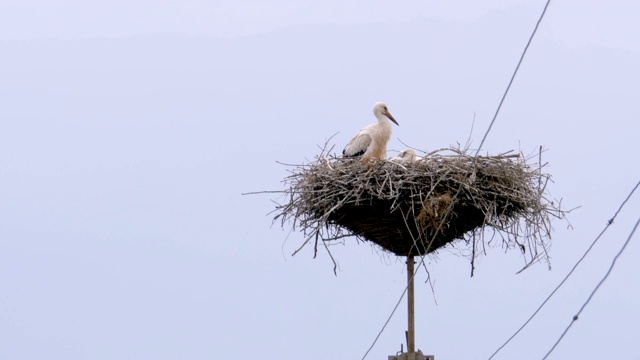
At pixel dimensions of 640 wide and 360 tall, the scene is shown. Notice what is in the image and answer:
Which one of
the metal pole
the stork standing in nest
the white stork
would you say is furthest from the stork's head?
the metal pole

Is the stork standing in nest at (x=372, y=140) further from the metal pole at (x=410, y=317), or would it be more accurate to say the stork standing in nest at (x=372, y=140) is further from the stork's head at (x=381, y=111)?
the metal pole at (x=410, y=317)

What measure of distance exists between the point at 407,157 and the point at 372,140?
1.58 meters

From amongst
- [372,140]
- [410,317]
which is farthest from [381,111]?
[410,317]

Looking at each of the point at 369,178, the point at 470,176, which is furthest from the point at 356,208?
the point at 470,176

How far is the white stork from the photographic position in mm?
9391

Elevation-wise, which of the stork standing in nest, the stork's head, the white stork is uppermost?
the stork's head

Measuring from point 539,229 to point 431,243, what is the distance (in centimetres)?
82

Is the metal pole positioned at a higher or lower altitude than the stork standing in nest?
lower

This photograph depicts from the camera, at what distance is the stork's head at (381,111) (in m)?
11.5

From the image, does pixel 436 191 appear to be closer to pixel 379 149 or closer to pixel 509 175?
pixel 509 175

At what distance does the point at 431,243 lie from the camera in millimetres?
8508

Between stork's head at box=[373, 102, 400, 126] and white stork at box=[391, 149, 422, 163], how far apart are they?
4.34 ft

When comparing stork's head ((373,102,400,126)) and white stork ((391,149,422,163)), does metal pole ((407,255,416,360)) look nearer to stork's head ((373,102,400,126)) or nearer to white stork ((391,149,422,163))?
white stork ((391,149,422,163))

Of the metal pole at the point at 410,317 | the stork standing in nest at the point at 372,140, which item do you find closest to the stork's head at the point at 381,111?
the stork standing in nest at the point at 372,140
